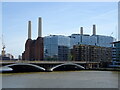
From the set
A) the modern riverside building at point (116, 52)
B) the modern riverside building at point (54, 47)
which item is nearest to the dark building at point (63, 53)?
the modern riverside building at point (54, 47)

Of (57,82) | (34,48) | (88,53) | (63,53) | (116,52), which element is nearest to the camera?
(57,82)

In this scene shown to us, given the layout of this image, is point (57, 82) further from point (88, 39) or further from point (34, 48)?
point (88, 39)

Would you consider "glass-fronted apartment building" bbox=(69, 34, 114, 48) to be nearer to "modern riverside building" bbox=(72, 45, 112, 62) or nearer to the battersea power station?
"modern riverside building" bbox=(72, 45, 112, 62)

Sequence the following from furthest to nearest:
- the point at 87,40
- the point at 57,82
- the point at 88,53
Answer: the point at 87,40 < the point at 88,53 < the point at 57,82

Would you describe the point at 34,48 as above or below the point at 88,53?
above

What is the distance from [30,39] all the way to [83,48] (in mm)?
11032

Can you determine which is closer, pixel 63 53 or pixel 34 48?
pixel 34 48

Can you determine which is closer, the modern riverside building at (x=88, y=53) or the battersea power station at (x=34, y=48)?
the modern riverside building at (x=88, y=53)

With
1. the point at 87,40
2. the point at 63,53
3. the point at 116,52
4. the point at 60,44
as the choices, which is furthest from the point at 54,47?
the point at 116,52

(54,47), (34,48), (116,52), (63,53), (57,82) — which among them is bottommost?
(57,82)

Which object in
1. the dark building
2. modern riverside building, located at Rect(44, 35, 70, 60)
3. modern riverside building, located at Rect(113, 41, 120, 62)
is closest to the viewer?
modern riverside building, located at Rect(113, 41, 120, 62)

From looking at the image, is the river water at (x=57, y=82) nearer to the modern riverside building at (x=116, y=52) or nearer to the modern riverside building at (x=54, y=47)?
the modern riverside building at (x=116, y=52)

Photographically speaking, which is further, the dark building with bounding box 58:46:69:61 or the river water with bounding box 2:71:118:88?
the dark building with bounding box 58:46:69:61

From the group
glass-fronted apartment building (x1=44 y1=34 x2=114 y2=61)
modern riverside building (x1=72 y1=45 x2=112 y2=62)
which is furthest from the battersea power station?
modern riverside building (x1=72 y1=45 x2=112 y2=62)
